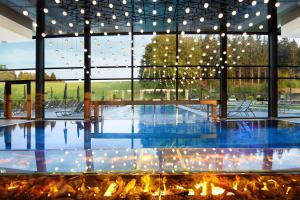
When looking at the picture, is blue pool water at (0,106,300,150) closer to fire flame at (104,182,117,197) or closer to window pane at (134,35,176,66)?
fire flame at (104,182,117,197)

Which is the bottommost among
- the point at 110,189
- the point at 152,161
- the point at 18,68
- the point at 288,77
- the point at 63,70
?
the point at 110,189

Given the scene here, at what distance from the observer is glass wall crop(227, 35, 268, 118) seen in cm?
1438

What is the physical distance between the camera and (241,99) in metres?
14.7

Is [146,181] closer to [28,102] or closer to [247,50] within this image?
[247,50]

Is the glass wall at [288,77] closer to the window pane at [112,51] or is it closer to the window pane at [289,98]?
the window pane at [289,98]

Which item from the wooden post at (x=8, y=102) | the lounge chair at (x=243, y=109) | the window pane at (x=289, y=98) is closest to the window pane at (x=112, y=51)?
the wooden post at (x=8, y=102)

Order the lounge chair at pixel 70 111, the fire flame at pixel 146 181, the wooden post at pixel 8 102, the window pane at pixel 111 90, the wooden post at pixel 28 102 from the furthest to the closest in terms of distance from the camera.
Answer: the lounge chair at pixel 70 111 < the wooden post at pixel 8 102 < the window pane at pixel 111 90 < the wooden post at pixel 28 102 < the fire flame at pixel 146 181

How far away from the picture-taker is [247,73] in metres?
14.4

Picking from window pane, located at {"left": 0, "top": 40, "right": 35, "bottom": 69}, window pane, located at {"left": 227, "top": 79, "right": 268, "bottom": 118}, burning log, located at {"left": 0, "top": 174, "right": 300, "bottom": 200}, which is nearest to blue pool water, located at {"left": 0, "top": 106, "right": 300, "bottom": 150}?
burning log, located at {"left": 0, "top": 174, "right": 300, "bottom": 200}

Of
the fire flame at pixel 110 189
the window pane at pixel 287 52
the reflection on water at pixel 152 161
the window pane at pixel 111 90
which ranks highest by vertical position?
the window pane at pixel 287 52

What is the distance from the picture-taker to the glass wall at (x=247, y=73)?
1438 cm

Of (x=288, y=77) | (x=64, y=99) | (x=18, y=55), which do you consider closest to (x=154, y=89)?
(x=64, y=99)

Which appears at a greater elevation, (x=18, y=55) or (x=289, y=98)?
(x=18, y=55)

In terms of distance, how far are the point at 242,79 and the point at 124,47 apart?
17.9 ft
